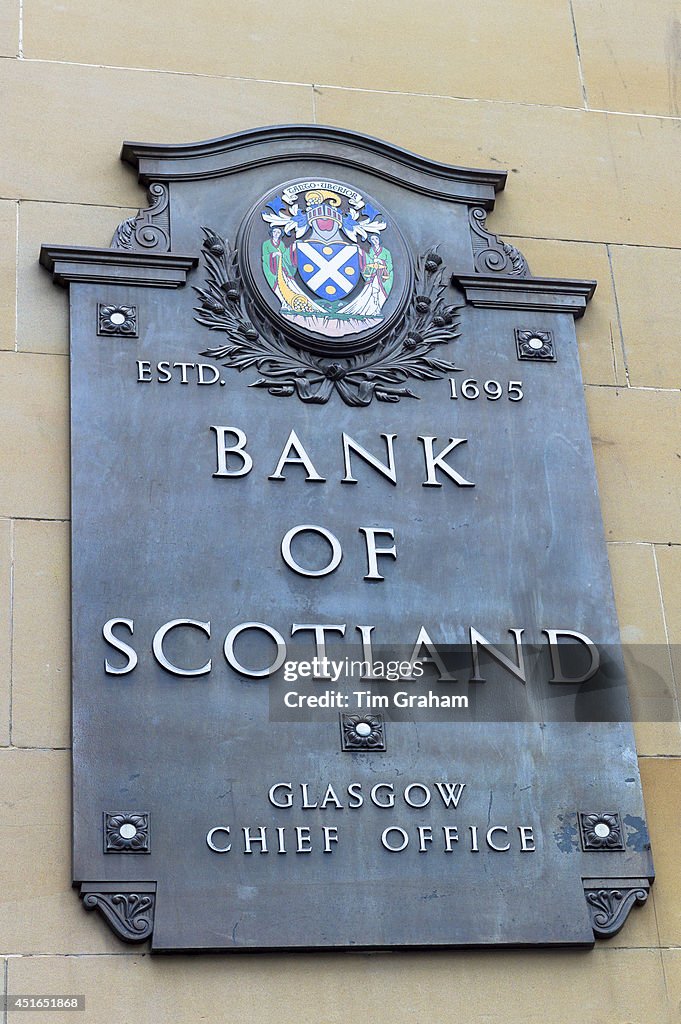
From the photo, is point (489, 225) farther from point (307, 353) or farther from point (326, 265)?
point (307, 353)

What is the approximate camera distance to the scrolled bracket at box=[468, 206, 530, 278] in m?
6.91

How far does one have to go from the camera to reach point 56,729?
5711mm

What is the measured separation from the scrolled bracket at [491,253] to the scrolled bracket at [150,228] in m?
1.36

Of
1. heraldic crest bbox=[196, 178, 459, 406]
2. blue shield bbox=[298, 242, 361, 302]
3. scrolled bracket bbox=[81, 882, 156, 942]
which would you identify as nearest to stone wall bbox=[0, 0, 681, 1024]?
scrolled bracket bbox=[81, 882, 156, 942]

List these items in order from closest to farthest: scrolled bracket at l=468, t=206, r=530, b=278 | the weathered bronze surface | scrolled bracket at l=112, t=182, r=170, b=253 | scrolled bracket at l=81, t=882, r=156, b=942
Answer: scrolled bracket at l=81, t=882, r=156, b=942
the weathered bronze surface
scrolled bracket at l=112, t=182, r=170, b=253
scrolled bracket at l=468, t=206, r=530, b=278

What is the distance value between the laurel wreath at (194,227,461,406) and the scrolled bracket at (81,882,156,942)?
6.80ft

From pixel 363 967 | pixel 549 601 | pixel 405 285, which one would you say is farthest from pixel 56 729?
pixel 405 285

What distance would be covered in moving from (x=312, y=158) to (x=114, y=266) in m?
1.06

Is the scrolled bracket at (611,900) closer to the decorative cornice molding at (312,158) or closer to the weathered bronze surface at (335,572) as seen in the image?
the weathered bronze surface at (335,572)

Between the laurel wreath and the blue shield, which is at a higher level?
the blue shield

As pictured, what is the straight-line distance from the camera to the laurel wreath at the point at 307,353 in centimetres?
646

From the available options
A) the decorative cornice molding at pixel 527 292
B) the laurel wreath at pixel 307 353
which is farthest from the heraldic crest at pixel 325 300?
the decorative cornice molding at pixel 527 292

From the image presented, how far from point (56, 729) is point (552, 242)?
10.4 feet

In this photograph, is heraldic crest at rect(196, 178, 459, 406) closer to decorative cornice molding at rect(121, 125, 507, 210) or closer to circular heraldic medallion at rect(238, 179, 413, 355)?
circular heraldic medallion at rect(238, 179, 413, 355)
